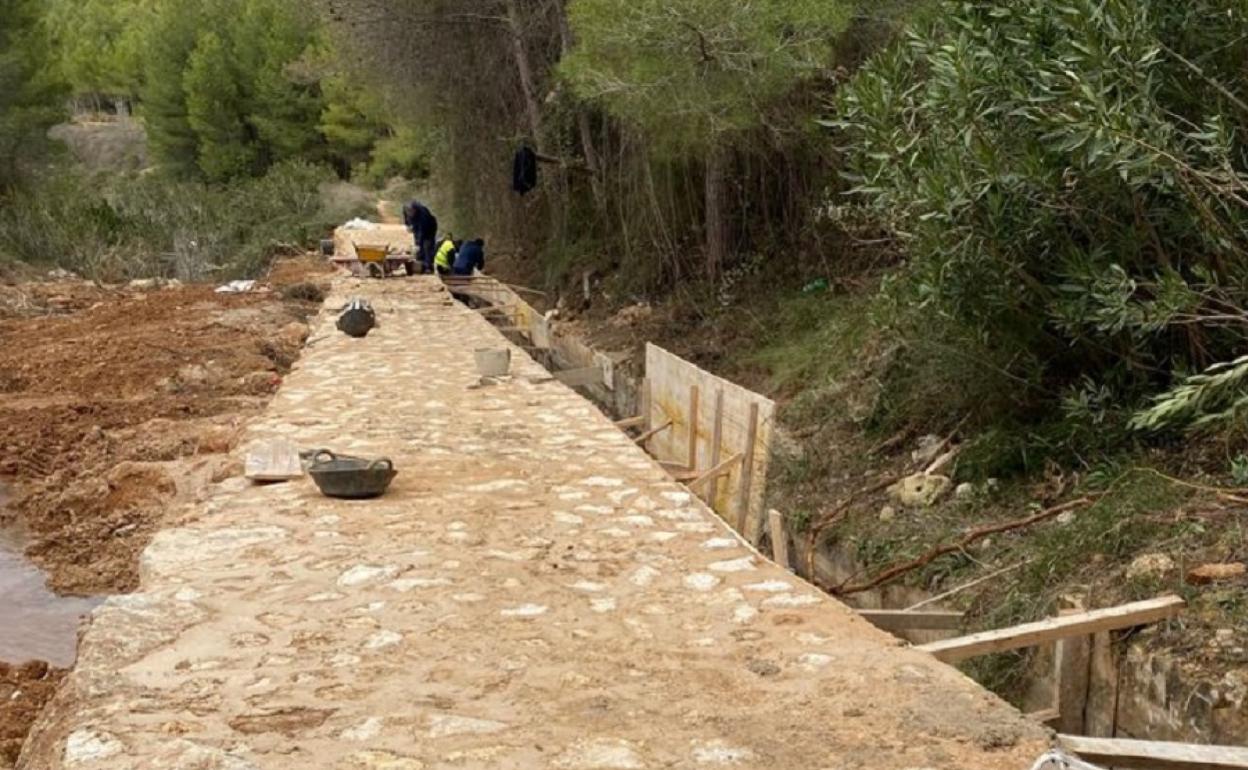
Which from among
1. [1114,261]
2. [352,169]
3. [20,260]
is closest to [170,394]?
[1114,261]

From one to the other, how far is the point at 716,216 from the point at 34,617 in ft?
23.3

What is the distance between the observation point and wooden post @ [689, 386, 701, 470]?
7.53 meters

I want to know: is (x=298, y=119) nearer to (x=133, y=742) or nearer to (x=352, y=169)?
(x=352, y=169)

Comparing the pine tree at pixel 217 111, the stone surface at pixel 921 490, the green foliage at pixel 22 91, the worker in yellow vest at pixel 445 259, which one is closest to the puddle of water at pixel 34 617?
the stone surface at pixel 921 490

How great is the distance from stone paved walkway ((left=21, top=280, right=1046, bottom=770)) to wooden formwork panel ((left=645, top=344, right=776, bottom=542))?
68cm

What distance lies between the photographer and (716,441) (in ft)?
23.5

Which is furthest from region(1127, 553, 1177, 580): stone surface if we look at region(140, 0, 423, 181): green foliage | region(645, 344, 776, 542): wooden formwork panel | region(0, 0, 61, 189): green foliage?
region(140, 0, 423, 181): green foliage

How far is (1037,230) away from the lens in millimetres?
5957

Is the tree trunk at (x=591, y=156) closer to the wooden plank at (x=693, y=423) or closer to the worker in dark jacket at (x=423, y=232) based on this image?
the worker in dark jacket at (x=423, y=232)

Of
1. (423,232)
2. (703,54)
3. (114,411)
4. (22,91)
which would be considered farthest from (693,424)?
(22,91)

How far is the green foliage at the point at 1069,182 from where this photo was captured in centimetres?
496

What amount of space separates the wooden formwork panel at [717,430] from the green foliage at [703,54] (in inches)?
73.5

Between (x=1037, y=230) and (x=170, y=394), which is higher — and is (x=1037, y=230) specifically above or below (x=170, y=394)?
above

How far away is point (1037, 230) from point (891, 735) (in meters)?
3.45
